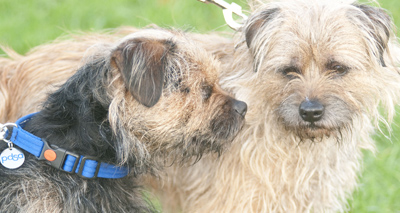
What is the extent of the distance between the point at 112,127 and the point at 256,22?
3.93 feet

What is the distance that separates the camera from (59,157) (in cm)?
308

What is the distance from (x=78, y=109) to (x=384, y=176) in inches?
125

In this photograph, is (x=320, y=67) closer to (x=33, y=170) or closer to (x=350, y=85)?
(x=350, y=85)

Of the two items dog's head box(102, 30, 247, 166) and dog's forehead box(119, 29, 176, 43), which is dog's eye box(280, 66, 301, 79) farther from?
dog's forehead box(119, 29, 176, 43)

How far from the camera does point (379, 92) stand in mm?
3609

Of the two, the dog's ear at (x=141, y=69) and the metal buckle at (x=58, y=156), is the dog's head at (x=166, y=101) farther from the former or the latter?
the metal buckle at (x=58, y=156)

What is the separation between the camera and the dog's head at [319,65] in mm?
3385

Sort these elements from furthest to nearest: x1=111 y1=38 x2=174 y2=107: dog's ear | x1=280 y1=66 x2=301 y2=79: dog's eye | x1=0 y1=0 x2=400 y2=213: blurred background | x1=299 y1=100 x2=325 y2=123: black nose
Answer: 1. x1=0 y1=0 x2=400 y2=213: blurred background
2. x1=280 y1=66 x2=301 y2=79: dog's eye
3. x1=299 y1=100 x2=325 y2=123: black nose
4. x1=111 y1=38 x2=174 y2=107: dog's ear

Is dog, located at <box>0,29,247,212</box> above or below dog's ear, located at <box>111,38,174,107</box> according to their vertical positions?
below

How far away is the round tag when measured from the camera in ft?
10.2

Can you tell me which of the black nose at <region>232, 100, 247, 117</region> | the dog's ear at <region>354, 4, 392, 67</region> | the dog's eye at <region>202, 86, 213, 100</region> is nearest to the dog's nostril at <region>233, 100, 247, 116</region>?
the black nose at <region>232, 100, 247, 117</region>

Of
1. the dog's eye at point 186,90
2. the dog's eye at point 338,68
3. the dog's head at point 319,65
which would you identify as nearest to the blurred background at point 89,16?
the dog's head at point 319,65

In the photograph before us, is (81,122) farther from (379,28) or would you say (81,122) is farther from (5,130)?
(379,28)

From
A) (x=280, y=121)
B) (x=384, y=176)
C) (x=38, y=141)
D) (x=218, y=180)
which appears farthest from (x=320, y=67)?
(x=384, y=176)
